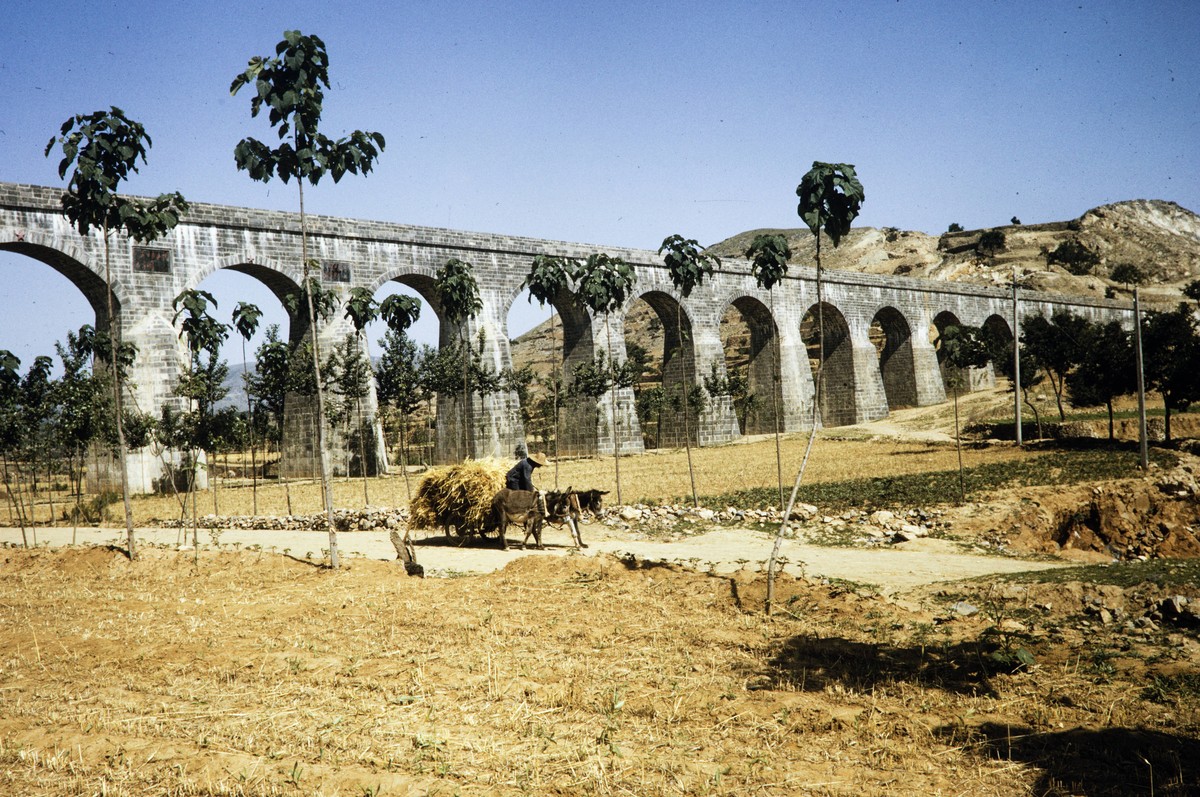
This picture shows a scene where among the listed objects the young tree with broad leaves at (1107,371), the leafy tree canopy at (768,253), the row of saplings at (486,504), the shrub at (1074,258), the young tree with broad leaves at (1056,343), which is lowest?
the row of saplings at (486,504)

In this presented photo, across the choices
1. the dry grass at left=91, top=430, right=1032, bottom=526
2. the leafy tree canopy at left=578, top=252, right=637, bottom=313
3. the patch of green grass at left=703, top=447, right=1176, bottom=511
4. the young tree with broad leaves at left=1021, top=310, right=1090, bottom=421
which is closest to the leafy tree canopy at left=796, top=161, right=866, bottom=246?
the patch of green grass at left=703, top=447, right=1176, bottom=511

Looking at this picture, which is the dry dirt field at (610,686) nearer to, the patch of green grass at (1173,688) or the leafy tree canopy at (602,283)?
the patch of green grass at (1173,688)

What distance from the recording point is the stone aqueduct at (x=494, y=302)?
2531cm

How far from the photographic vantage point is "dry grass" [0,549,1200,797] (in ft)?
16.2

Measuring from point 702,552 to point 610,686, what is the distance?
21.8 ft

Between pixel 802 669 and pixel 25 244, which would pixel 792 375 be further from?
pixel 802 669

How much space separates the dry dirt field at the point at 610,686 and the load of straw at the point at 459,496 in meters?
2.53

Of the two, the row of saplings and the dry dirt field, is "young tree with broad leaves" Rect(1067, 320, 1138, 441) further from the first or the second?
the row of saplings

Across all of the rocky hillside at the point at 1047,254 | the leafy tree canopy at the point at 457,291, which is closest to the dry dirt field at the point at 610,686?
the leafy tree canopy at the point at 457,291

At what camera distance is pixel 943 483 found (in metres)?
19.9

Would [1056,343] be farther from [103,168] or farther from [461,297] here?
[103,168]

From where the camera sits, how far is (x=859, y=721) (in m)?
5.70

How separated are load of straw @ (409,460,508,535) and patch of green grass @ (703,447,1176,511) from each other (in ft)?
20.7

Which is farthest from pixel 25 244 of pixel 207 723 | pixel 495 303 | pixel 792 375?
pixel 792 375
